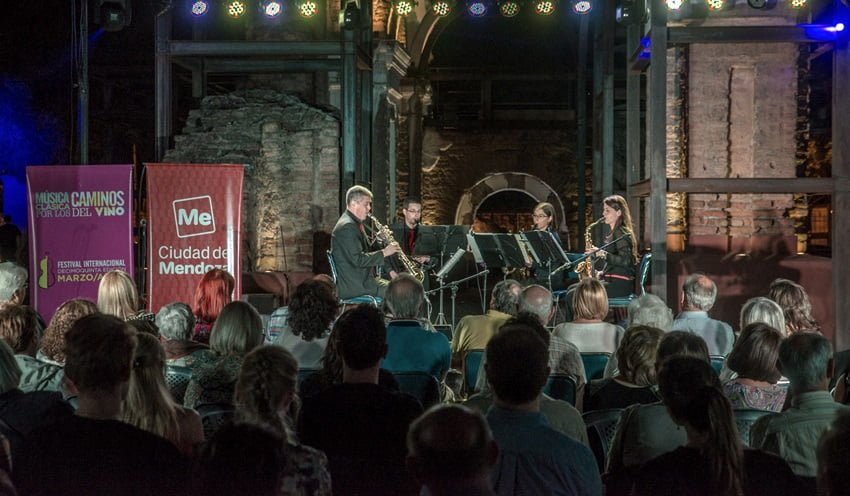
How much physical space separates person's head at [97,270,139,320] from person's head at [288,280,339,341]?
1.39 metres

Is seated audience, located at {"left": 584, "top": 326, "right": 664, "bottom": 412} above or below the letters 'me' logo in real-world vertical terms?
below

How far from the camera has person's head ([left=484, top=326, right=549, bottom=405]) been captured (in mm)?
2660

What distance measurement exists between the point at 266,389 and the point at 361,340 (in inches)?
27.5

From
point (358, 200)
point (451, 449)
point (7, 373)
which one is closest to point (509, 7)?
point (358, 200)

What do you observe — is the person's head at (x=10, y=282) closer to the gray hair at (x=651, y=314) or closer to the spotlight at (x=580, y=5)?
the gray hair at (x=651, y=314)

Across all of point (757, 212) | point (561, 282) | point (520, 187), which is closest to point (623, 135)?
point (520, 187)

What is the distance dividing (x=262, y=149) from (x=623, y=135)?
10.7 meters

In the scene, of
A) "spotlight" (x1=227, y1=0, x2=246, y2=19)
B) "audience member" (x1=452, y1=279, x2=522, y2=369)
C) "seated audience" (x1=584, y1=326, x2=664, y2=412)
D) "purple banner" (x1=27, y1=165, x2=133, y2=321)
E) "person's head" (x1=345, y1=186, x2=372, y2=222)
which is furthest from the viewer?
"spotlight" (x1=227, y1=0, x2=246, y2=19)

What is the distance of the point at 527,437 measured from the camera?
2580mm

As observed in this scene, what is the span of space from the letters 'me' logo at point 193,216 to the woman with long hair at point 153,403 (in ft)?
18.9

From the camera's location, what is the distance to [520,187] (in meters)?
21.5

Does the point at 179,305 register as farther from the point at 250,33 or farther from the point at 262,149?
the point at 250,33

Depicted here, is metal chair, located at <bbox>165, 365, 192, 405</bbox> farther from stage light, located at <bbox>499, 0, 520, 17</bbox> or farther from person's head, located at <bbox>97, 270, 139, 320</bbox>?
stage light, located at <bbox>499, 0, 520, 17</bbox>

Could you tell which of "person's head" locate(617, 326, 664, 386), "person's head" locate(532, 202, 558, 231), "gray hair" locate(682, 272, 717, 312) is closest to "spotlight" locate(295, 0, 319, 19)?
"person's head" locate(532, 202, 558, 231)
